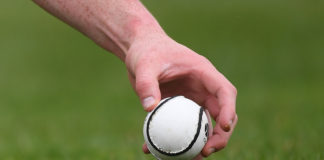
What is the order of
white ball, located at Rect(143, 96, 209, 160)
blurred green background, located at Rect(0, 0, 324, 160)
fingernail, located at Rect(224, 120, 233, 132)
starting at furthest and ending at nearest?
blurred green background, located at Rect(0, 0, 324, 160)
white ball, located at Rect(143, 96, 209, 160)
fingernail, located at Rect(224, 120, 233, 132)

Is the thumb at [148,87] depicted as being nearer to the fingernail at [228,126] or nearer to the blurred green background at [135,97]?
the fingernail at [228,126]

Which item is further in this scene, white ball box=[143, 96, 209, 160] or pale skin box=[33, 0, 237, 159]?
white ball box=[143, 96, 209, 160]

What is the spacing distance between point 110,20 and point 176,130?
0.69m

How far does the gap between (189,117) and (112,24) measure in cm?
64

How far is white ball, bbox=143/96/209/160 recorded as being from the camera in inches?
134

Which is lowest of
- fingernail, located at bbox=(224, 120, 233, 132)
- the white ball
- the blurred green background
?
the blurred green background

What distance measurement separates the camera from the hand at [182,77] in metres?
3.20

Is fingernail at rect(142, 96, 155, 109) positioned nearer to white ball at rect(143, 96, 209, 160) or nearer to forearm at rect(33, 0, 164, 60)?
white ball at rect(143, 96, 209, 160)

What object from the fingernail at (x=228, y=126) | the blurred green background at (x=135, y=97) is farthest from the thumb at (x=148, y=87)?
the blurred green background at (x=135, y=97)

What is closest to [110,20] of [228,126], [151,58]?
[151,58]

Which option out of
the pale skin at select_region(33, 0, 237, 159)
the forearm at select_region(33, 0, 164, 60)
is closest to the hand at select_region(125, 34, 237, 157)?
the pale skin at select_region(33, 0, 237, 159)

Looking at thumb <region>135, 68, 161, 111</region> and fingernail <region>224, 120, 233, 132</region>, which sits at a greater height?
thumb <region>135, 68, 161, 111</region>

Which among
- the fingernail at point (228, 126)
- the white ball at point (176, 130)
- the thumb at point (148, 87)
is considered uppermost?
the thumb at point (148, 87)

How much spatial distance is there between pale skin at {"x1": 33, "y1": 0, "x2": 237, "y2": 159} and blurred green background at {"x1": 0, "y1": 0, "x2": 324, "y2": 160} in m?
1.67
